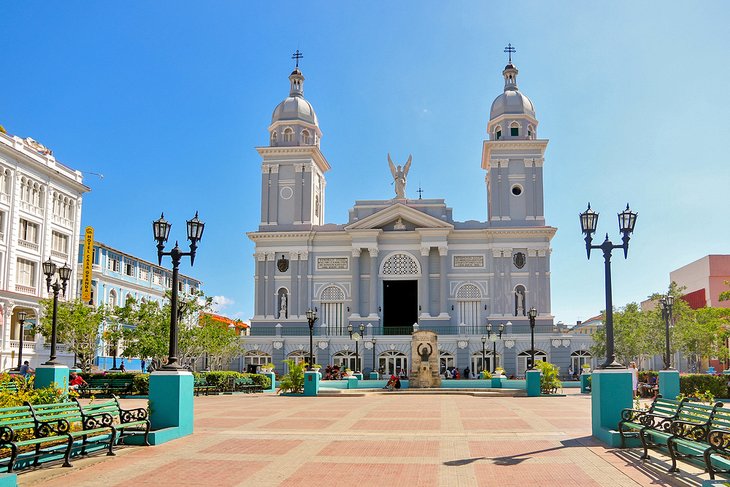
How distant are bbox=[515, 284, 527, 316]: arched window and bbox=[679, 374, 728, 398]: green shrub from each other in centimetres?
2718

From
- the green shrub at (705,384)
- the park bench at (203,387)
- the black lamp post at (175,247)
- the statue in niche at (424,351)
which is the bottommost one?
the park bench at (203,387)

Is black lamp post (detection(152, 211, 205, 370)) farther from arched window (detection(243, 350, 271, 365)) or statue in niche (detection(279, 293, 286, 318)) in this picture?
statue in niche (detection(279, 293, 286, 318))

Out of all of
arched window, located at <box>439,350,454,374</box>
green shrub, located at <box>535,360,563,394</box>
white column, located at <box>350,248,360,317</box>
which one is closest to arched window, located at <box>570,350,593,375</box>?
arched window, located at <box>439,350,454,374</box>

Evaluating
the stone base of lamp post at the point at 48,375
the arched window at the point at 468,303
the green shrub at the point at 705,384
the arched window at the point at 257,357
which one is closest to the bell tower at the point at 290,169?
the arched window at the point at 257,357

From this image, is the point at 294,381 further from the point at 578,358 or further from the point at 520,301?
the point at 520,301

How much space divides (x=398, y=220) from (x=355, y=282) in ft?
21.0

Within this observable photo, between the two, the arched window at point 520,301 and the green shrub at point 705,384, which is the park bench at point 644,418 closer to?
the green shrub at point 705,384

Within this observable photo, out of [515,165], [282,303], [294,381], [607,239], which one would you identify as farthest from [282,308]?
[607,239]

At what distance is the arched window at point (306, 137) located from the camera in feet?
221

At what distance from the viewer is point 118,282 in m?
71.5

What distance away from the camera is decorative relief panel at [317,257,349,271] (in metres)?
64.0

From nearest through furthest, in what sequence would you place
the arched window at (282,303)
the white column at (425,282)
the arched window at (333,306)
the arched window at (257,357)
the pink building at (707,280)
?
1. the arched window at (257,357)
2. the white column at (425,282)
3. the arched window at (333,306)
4. the arched window at (282,303)
5. the pink building at (707,280)

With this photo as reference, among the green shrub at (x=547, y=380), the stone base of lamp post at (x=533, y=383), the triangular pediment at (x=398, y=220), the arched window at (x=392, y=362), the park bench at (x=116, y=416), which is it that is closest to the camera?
the park bench at (x=116, y=416)

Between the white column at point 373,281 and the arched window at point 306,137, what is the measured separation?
12049mm
